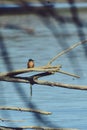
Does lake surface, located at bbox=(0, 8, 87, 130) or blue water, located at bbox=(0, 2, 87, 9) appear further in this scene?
blue water, located at bbox=(0, 2, 87, 9)

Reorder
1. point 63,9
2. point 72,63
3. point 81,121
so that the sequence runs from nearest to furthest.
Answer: point 81,121 → point 72,63 → point 63,9

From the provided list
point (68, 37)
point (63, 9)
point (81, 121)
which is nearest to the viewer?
point (81, 121)

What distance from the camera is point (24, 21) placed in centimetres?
412

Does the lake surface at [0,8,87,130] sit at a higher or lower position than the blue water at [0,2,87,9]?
lower

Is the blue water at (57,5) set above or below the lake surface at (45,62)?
above

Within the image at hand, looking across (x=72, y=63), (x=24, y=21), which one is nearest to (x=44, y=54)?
(x=72, y=63)

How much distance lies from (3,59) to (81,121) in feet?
3.66

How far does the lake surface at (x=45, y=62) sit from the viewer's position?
2951 mm

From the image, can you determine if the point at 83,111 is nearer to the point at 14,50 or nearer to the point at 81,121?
the point at 81,121

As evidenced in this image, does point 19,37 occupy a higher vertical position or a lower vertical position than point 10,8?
lower

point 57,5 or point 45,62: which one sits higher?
point 57,5

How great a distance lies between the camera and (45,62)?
357 cm

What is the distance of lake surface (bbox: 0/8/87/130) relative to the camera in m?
2.95

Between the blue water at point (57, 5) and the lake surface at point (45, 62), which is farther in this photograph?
the blue water at point (57, 5)
